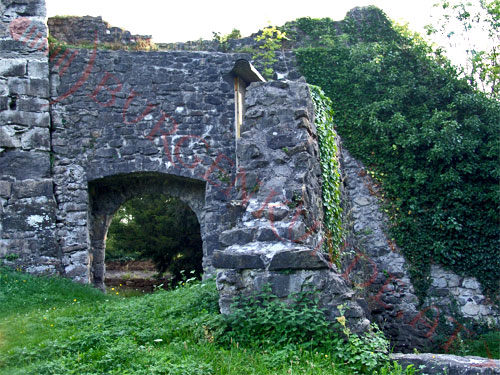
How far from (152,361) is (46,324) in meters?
2.22

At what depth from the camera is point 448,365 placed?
4398 mm

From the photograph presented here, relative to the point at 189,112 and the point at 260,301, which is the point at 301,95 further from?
the point at 189,112

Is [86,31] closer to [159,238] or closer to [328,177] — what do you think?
[159,238]

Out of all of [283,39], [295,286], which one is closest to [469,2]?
[283,39]

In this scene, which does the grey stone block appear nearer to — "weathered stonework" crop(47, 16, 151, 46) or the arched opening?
"weathered stonework" crop(47, 16, 151, 46)

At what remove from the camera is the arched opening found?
13625 millimetres

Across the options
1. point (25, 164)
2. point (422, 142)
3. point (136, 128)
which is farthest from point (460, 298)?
point (25, 164)

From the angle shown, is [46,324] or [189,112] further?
[189,112]

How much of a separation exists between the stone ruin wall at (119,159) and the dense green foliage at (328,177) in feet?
6.54

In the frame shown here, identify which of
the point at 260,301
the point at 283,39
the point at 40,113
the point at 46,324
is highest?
the point at 283,39

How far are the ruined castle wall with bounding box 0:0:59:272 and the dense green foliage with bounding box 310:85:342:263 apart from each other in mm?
5032

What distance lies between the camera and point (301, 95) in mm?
5875

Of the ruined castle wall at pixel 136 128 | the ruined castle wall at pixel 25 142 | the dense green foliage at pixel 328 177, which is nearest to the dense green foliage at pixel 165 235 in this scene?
the ruined castle wall at pixel 136 128

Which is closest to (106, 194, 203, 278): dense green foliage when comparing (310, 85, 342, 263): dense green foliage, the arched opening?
the arched opening
